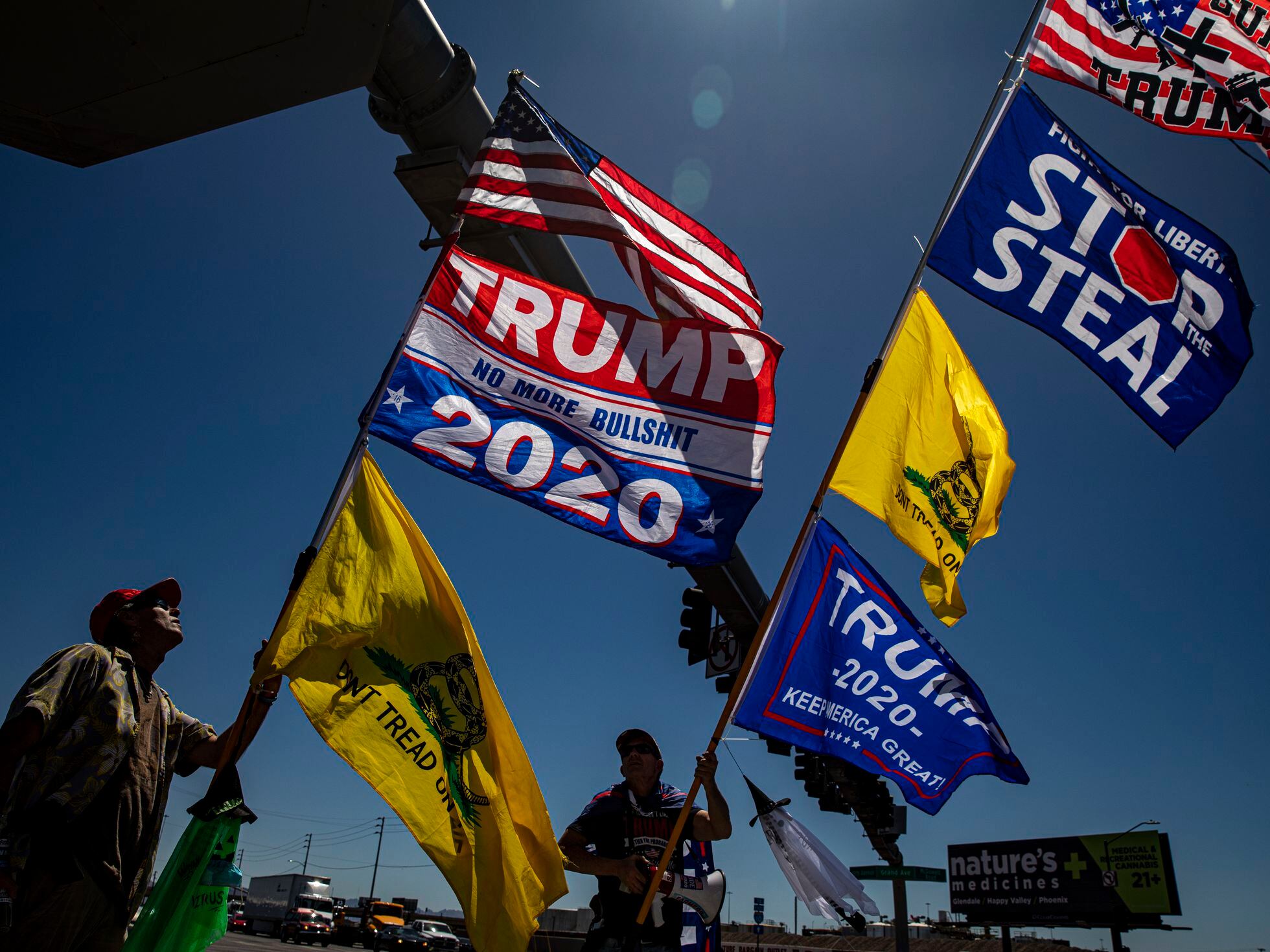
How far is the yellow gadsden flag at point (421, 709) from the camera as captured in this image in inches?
134

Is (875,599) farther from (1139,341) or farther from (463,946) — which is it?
(463,946)

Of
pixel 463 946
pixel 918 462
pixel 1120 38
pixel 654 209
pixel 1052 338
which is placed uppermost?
pixel 1120 38

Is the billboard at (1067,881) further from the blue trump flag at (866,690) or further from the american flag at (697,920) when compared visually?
the american flag at (697,920)

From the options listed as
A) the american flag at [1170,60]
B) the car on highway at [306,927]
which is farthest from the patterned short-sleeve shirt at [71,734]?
the car on highway at [306,927]

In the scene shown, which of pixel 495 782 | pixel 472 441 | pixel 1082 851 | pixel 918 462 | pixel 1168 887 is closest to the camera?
pixel 495 782

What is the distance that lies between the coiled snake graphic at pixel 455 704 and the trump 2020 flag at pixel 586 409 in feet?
3.00

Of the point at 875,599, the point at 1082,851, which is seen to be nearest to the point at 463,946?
the point at 1082,851

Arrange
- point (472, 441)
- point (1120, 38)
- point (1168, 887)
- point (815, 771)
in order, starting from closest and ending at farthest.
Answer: point (472, 441) < point (1120, 38) < point (815, 771) < point (1168, 887)

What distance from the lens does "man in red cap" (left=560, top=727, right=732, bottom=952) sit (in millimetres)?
3607

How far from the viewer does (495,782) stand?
359cm

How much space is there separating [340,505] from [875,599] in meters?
2.87

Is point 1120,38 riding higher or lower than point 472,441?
higher

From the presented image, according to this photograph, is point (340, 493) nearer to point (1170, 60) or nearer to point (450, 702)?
point (450, 702)

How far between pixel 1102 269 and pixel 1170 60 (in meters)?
1.69
